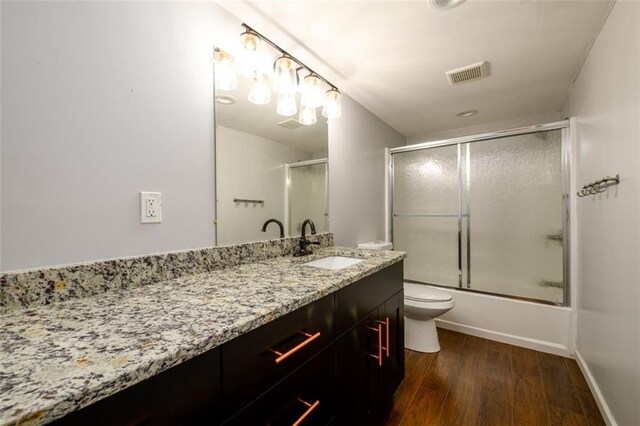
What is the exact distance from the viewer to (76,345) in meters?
0.52

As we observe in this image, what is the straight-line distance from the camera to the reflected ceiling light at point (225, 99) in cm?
123

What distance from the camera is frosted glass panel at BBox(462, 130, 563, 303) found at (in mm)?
2213

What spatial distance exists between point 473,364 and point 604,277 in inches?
39.5

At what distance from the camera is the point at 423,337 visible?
212cm

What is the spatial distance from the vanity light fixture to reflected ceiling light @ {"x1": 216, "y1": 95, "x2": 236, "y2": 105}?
4cm

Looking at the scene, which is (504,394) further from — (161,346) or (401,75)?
(401,75)

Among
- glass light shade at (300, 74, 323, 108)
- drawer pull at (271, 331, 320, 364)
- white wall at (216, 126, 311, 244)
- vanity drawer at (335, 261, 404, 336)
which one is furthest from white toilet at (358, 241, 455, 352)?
glass light shade at (300, 74, 323, 108)

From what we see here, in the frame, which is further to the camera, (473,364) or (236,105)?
(473,364)

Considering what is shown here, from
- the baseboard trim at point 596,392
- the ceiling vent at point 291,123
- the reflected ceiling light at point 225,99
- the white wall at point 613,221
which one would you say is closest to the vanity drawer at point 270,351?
the reflected ceiling light at point 225,99

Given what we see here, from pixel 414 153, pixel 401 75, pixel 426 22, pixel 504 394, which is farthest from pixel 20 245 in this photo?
pixel 414 153

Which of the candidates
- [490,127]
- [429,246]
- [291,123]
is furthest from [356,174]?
[490,127]

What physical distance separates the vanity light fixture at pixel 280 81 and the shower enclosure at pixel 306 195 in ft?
1.03

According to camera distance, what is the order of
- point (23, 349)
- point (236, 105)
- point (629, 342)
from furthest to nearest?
point (236, 105) → point (629, 342) → point (23, 349)

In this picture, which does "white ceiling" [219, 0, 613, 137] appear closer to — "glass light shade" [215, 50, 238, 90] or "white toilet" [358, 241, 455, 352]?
"glass light shade" [215, 50, 238, 90]
